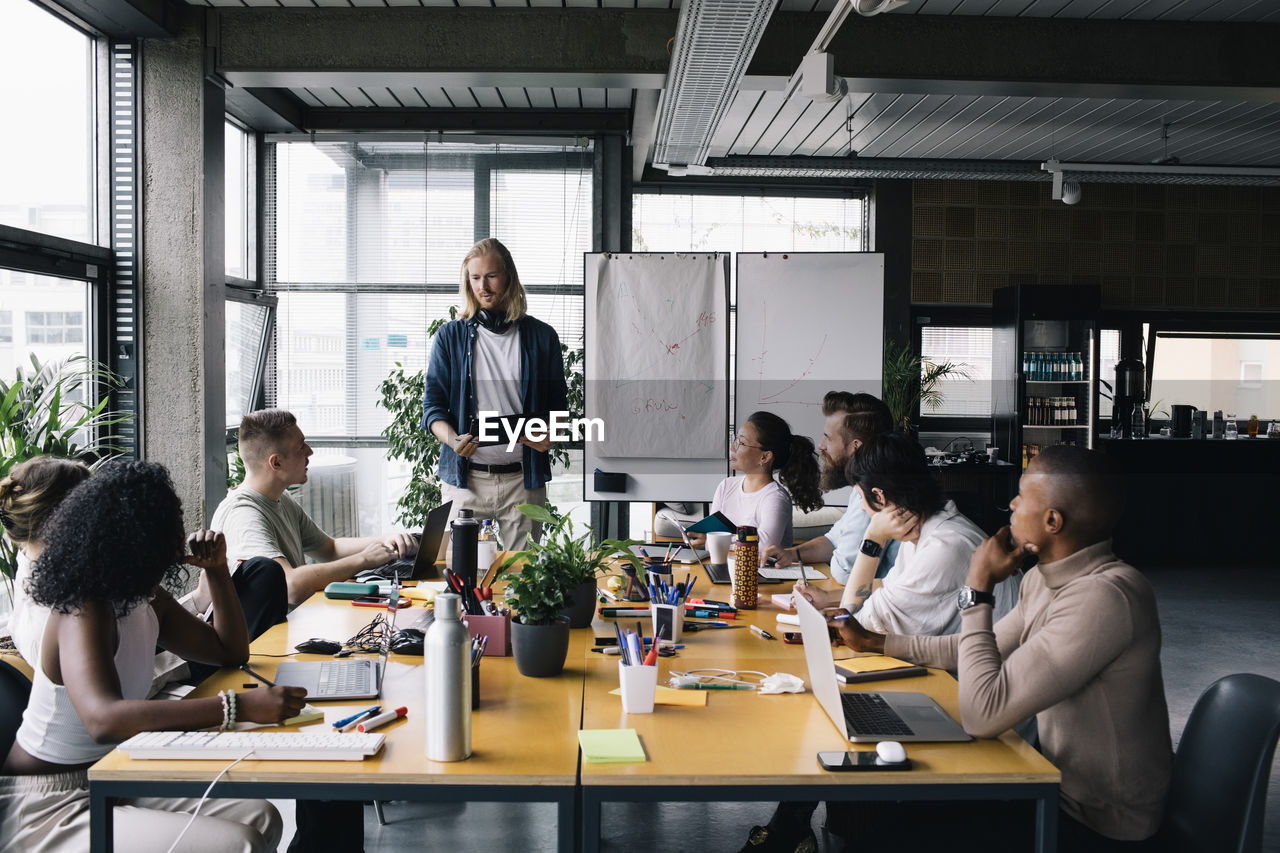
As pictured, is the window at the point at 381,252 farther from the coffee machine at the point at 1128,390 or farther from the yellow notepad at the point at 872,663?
the yellow notepad at the point at 872,663

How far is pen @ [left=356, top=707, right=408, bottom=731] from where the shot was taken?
1702mm

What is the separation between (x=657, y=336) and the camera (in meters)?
5.76

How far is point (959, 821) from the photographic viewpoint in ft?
6.31

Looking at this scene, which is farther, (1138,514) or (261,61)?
(1138,514)

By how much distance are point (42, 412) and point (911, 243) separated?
5.95 metres

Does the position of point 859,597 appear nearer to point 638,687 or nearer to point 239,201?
point 638,687

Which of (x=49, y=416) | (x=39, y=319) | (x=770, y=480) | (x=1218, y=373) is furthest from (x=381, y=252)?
(x=1218, y=373)

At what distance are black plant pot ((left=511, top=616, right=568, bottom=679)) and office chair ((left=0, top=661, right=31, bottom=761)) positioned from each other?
0.98 metres

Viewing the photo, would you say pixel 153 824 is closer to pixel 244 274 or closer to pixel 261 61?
pixel 261 61

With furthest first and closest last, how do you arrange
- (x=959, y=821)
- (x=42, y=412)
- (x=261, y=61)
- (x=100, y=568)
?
(x=261, y=61) → (x=42, y=412) → (x=959, y=821) → (x=100, y=568)

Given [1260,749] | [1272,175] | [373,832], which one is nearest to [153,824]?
[373,832]

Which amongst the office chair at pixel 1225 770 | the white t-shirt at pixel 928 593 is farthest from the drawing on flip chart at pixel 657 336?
the office chair at pixel 1225 770

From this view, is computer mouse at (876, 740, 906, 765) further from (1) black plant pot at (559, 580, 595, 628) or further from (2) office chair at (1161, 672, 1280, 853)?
(1) black plant pot at (559, 580, 595, 628)

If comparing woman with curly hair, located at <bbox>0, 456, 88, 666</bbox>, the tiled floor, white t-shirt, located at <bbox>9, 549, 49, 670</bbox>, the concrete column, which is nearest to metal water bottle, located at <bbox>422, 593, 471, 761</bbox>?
white t-shirt, located at <bbox>9, 549, 49, 670</bbox>
